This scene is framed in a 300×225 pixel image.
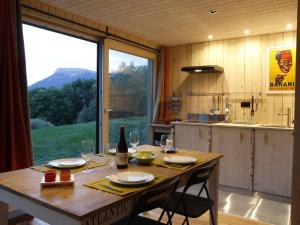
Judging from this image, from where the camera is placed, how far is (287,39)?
4.09 meters

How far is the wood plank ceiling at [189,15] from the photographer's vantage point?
3123mm

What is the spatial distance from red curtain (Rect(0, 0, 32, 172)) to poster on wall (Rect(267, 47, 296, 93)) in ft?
11.7

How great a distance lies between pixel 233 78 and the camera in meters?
4.63

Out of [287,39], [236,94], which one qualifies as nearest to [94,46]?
[236,94]

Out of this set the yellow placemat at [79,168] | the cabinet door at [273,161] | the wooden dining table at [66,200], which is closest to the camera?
the wooden dining table at [66,200]

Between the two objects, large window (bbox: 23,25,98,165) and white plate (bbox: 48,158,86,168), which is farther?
large window (bbox: 23,25,98,165)

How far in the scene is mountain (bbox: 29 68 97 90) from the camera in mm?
3471

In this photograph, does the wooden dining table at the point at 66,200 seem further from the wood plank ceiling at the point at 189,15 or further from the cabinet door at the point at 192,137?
the cabinet door at the point at 192,137

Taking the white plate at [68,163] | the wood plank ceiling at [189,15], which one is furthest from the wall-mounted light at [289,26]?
the white plate at [68,163]

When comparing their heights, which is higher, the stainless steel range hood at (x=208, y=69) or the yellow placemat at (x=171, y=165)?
the stainless steel range hood at (x=208, y=69)

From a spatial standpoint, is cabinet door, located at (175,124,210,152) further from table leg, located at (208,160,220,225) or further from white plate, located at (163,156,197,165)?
white plate, located at (163,156,197,165)

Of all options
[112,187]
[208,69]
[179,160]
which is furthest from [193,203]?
[208,69]

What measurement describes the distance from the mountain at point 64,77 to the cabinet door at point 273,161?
8.66ft

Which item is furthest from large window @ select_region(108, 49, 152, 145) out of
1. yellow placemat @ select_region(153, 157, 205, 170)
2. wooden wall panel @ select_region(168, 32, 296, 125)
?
yellow placemat @ select_region(153, 157, 205, 170)
